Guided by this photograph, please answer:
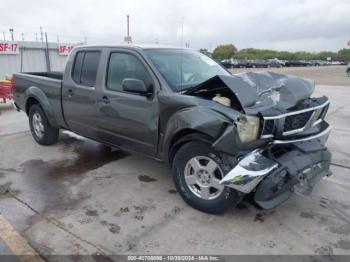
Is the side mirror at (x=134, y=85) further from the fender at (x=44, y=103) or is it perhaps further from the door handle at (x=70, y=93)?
the fender at (x=44, y=103)

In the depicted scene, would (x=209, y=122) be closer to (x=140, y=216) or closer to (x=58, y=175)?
(x=140, y=216)

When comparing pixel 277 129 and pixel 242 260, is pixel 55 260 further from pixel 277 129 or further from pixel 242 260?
pixel 277 129

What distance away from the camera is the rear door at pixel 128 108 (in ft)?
14.0

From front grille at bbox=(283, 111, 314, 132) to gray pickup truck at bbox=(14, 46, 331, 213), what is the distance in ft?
0.03

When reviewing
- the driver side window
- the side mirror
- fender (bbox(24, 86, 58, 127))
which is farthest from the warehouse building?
the side mirror

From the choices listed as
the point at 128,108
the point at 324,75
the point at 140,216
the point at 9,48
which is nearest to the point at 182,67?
the point at 128,108

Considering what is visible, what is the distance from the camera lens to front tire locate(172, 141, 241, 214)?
3.57 meters

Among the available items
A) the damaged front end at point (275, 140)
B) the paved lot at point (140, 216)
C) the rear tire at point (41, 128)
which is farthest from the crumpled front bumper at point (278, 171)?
the rear tire at point (41, 128)

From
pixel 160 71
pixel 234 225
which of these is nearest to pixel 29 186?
pixel 160 71

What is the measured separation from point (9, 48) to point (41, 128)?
13084 millimetres

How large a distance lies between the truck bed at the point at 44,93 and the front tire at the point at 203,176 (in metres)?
2.78

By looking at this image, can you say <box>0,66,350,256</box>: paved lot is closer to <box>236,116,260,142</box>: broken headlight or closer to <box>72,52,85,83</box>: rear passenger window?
<box>236,116,260,142</box>: broken headlight

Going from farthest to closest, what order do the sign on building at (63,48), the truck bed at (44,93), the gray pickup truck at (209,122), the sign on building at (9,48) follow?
the sign on building at (63,48), the sign on building at (9,48), the truck bed at (44,93), the gray pickup truck at (209,122)

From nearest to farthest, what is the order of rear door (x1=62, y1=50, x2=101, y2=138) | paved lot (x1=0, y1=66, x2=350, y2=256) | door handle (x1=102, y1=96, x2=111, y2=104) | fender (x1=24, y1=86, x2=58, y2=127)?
paved lot (x1=0, y1=66, x2=350, y2=256), door handle (x1=102, y1=96, x2=111, y2=104), rear door (x1=62, y1=50, x2=101, y2=138), fender (x1=24, y1=86, x2=58, y2=127)
